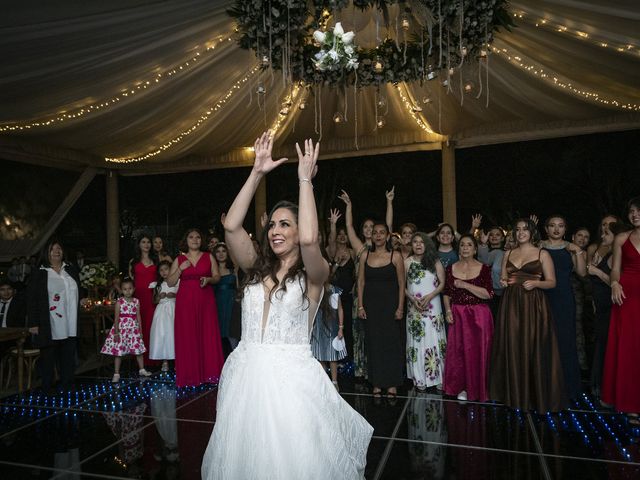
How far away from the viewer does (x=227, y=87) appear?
5.42 meters

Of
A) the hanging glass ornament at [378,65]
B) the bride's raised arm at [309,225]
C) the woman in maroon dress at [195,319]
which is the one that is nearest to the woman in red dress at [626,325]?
the hanging glass ornament at [378,65]

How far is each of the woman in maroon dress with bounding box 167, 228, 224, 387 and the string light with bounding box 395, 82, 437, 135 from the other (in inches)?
116

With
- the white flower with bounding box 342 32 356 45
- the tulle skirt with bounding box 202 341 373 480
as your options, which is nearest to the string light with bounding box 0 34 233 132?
the white flower with bounding box 342 32 356 45

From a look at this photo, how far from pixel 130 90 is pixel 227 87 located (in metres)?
1.06

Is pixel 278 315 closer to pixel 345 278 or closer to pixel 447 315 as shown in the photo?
pixel 447 315

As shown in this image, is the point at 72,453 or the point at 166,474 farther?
the point at 72,453

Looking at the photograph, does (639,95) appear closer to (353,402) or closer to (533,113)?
(533,113)

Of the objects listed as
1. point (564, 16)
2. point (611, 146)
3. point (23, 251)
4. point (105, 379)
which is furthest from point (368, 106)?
point (23, 251)

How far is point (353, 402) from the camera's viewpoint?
13.7ft

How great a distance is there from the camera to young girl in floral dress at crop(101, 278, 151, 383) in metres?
5.16

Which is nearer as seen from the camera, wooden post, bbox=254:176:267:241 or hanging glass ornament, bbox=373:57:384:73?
hanging glass ornament, bbox=373:57:384:73

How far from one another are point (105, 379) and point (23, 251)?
15.6 feet

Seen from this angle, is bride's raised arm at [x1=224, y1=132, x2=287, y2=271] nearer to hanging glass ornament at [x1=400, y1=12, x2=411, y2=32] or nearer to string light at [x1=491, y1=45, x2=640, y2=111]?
hanging glass ornament at [x1=400, y1=12, x2=411, y2=32]

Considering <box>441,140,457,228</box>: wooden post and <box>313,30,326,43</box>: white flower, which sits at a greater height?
<box>313,30,326,43</box>: white flower
